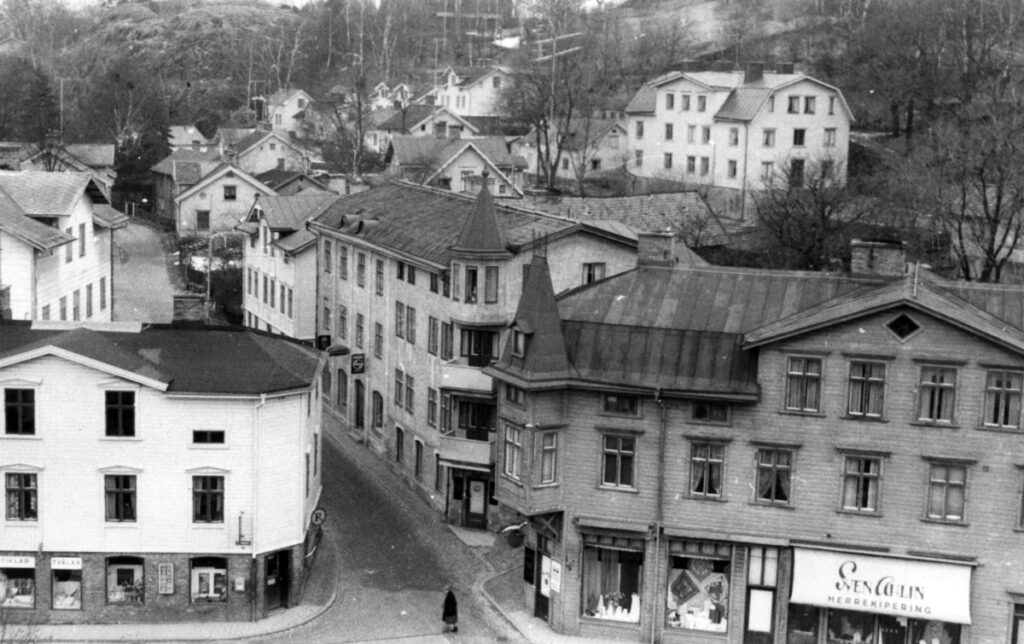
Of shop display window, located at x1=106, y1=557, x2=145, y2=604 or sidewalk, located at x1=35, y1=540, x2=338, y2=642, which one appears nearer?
sidewalk, located at x1=35, y1=540, x2=338, y2=642

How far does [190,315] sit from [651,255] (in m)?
14.3

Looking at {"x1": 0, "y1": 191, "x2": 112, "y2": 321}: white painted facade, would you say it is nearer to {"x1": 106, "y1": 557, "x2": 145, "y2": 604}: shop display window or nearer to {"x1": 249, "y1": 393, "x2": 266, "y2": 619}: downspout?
{"x1": 106, "y1": 557, "x2": 145, "y2": 604}: shop display window

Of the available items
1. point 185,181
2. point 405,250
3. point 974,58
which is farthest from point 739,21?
point 405,250

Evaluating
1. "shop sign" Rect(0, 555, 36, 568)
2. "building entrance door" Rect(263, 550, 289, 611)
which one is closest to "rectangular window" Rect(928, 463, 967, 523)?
"building entrance door" Rect(263, 550, 289, 611)

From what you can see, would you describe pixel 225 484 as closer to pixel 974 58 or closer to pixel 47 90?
pixel 974 58

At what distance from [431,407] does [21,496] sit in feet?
52.7

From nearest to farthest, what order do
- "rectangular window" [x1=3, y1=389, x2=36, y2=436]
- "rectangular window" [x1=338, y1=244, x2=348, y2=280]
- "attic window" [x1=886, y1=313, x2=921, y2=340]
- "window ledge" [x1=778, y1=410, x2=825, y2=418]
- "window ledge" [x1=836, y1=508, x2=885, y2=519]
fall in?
"attic window" [x1=886, y1=313, x2=921, y2=340] < "window ledge" [x1=836, y1=508, x2=885, y2=519] < "window ledge" [x1=778, y1=410, x2=825, y2=418] < "rectangular window" [x1=3, y1=389, x2=36, y2=436] < "rectangular window" [x1=338, y1=244, x2=348, y2=280]

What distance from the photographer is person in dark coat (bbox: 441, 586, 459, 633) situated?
139 ft

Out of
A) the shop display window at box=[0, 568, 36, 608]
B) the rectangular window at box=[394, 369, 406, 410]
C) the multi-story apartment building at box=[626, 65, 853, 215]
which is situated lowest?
the shop display window at box=[0, 568, 36, 608]

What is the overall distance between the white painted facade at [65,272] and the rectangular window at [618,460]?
21.5 metres

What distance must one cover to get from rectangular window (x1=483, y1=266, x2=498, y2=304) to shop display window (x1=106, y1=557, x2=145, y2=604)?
1466 centimetres

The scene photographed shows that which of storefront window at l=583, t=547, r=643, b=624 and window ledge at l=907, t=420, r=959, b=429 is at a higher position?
window ledge at l=907, t=420, r=959, b=429

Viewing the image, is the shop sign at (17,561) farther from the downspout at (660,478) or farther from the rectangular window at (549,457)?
the downspout at (660,478)

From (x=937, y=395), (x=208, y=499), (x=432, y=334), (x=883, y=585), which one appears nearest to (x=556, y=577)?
(x=883, y=585)
